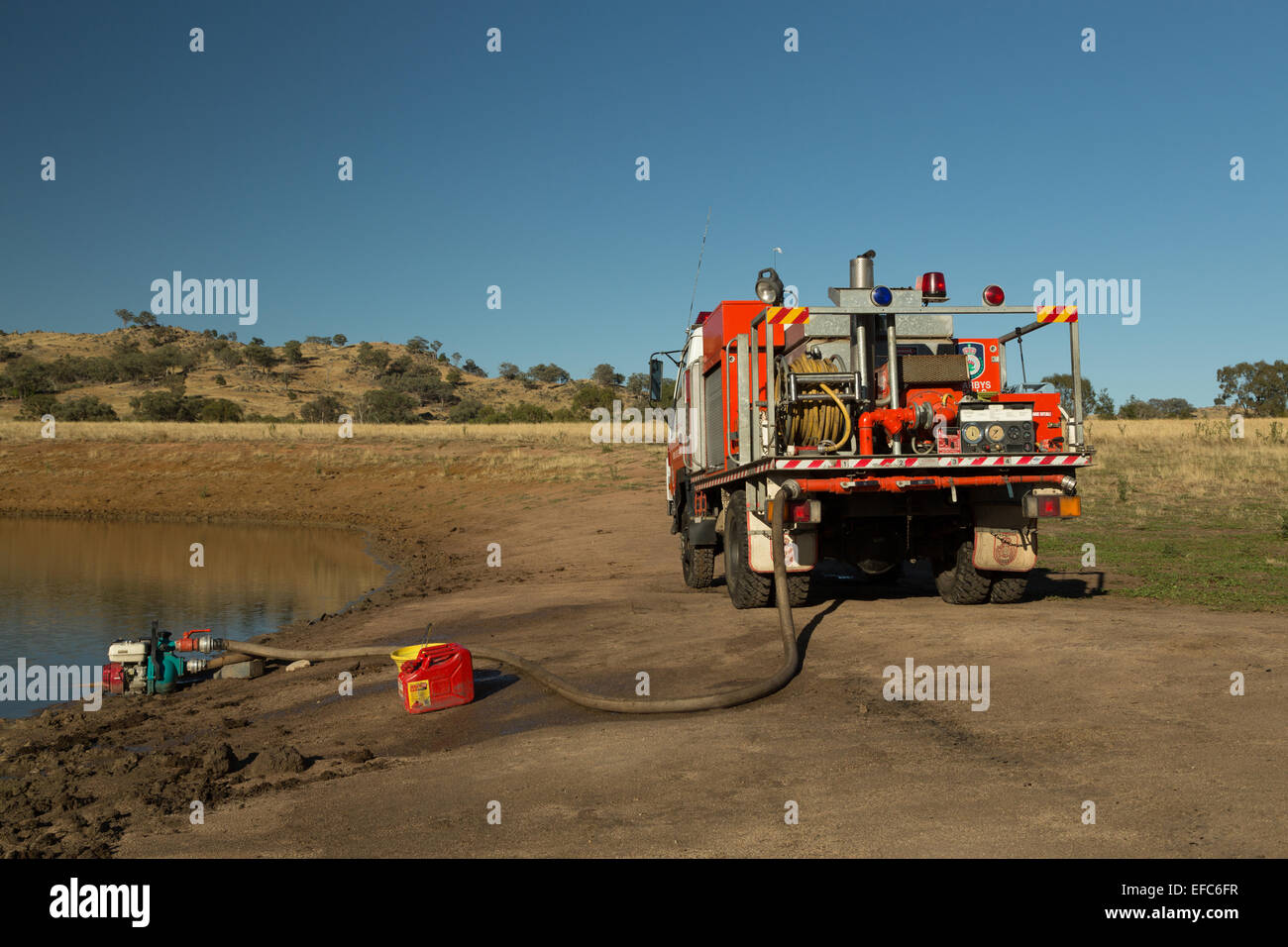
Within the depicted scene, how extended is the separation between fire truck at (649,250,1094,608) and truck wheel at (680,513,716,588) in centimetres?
179

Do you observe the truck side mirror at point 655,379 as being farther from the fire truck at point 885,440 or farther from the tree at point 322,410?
the tree at point 322,410

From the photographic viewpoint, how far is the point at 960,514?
1072cm

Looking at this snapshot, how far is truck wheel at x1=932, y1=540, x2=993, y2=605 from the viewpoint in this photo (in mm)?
10781

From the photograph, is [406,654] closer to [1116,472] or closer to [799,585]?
[799,585]

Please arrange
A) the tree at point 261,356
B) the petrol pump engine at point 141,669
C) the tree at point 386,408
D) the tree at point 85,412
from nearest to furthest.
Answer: the petrol pump engine at point 141,669
the tree at point 85,412
the tree at point 386,408
the tree at point 261,356

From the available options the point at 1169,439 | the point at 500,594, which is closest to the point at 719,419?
the point at 500,594

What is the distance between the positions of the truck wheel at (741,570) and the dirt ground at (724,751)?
296mm

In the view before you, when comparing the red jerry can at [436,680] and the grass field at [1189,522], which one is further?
the grass field at [1189,522]

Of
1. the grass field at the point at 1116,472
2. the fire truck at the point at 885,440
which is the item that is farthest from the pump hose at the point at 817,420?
the grass field at the point at 1116,472

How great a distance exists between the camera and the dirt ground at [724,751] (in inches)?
193

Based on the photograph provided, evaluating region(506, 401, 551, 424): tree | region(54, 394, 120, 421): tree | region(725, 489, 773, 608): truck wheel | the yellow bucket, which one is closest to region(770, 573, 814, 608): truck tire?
region(725, 489, 773, 608): truck wheel

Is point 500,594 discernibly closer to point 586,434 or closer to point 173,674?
point 173,674

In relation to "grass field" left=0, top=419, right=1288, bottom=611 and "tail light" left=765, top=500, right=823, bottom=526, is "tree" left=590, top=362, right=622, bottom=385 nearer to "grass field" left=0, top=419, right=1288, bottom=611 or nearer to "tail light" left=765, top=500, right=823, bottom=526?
"grass field" left=0, top=419, right=1288, bottom=611
